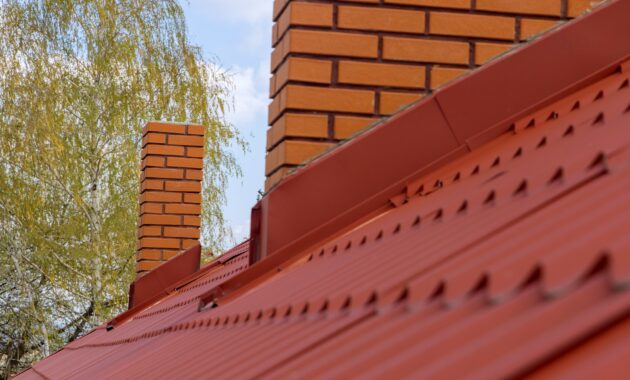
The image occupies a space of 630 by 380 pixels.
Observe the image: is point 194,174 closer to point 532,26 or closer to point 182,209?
point 182,209

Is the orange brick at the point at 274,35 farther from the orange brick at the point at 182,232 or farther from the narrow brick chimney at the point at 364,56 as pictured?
the orange brick at the point at 182,232

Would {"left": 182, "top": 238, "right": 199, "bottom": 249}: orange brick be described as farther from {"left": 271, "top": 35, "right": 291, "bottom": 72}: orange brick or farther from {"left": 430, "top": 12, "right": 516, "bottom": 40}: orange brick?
{"left": 430, "top": 12, "right": 516, "bottom": 40}: orange brick

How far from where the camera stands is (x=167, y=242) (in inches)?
375

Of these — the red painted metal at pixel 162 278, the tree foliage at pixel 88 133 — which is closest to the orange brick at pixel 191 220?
the red painted metal at pixel 162 278

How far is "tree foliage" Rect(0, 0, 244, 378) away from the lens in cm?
1505

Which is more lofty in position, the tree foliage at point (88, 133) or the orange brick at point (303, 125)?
the tree foliage at point (88, 133)

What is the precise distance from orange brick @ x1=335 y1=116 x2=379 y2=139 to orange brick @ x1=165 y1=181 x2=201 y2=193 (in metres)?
6.15

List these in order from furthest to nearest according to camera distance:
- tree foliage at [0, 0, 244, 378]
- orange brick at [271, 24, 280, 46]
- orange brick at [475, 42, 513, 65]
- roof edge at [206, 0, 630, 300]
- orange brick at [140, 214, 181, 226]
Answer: tree foliage at [0, 0, 244, 378] < orange brick at [140, 214, 181, 226] < orange brick at [271, 24, 280, 46] < orange brick at [475, 42, 513, 65] < roof edge at [206, 0, 630, 300]

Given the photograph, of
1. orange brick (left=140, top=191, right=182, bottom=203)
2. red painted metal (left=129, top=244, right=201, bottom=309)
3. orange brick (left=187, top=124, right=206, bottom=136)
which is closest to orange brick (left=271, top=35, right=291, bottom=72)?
red painted metal (left=129, top=244, right=201, bottom=309)

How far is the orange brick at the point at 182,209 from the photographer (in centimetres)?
948

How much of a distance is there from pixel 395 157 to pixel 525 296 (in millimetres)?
2126

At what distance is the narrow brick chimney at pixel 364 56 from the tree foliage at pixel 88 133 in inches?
467

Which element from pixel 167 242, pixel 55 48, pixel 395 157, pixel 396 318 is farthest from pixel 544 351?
pixel 55 48

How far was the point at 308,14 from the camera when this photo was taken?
3.39 metres
